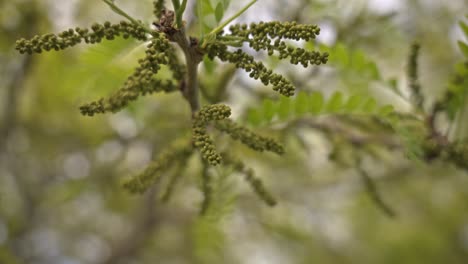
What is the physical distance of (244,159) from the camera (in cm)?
175

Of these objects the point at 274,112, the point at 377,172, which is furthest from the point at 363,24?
Answer: the point at 377,172

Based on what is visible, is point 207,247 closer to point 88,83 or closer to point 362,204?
point 88,83

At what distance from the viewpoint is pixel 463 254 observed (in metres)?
3.04

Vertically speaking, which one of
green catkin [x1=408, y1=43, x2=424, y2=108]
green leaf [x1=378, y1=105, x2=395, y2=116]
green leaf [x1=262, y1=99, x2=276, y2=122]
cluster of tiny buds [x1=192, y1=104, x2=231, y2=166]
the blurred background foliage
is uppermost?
the blurred background foliage

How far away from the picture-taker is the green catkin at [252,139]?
74 centimetres

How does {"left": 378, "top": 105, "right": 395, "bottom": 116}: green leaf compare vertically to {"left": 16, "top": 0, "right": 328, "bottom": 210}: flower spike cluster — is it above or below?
above

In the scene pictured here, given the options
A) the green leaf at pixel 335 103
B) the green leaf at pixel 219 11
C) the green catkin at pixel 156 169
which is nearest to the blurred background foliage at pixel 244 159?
the green leaf at pixel 335 103

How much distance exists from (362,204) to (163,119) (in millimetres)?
1591

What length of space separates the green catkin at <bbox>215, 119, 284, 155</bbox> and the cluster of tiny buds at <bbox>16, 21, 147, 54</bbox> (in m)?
0.21

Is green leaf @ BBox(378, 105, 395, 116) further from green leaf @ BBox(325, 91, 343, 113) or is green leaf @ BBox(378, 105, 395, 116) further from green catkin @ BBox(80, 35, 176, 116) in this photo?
green catkin @ BBox(80, 35, 176, 116)

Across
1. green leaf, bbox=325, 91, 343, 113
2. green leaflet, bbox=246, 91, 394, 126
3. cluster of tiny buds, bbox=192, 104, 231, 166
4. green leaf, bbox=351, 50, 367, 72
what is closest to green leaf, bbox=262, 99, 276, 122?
Result: green leaflet, bbox=246, 91, 394, 126

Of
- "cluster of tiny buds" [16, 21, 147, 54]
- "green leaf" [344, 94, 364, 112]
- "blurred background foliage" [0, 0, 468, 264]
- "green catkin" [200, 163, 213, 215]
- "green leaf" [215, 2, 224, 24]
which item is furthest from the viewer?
"blurred background foliage" [0, 0, 468, 264]

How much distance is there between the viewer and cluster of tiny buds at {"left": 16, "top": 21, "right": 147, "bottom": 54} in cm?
55

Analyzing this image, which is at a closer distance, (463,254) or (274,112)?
(274,112)
